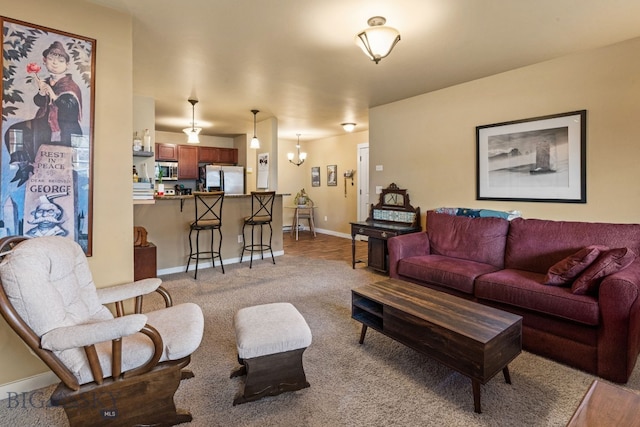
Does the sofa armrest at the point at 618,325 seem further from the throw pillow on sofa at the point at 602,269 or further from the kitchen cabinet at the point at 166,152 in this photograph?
the kitchen cabinet at the point at 166,152

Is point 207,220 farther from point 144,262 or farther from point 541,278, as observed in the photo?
point 541,278

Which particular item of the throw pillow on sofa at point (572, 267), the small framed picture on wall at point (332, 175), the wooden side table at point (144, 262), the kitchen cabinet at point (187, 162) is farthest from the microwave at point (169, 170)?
the throw pillow on sofa at point (572, 267)

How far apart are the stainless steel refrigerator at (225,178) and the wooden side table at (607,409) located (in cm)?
697

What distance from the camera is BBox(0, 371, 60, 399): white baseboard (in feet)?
6.15

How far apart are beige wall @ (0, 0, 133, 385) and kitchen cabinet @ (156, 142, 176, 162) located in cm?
515

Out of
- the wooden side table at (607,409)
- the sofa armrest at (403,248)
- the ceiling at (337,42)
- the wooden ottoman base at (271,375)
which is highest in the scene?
the ceiling at (337,42)

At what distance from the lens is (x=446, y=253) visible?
358cm

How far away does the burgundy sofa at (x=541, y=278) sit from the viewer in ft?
6.54

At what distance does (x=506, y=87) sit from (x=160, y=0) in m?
3.47

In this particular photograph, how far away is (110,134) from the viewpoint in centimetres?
225

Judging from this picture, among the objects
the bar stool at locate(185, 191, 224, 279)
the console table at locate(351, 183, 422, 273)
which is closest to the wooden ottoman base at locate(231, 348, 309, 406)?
the console table at locate(351, 183, 422, 273)

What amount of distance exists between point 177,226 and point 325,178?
14.5 feet

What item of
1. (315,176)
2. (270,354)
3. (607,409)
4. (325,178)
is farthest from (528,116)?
(315,176)

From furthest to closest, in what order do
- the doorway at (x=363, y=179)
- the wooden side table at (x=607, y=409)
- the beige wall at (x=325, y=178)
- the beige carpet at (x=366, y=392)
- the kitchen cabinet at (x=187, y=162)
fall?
the beige wall at (x=325, y=178) → the kitchen cabinet at (x=187, y=162) → the doorway at (x=363, y=179) → the beige carpet at (x=366, y=392) → the wooden side table at (x=607, y=409)
